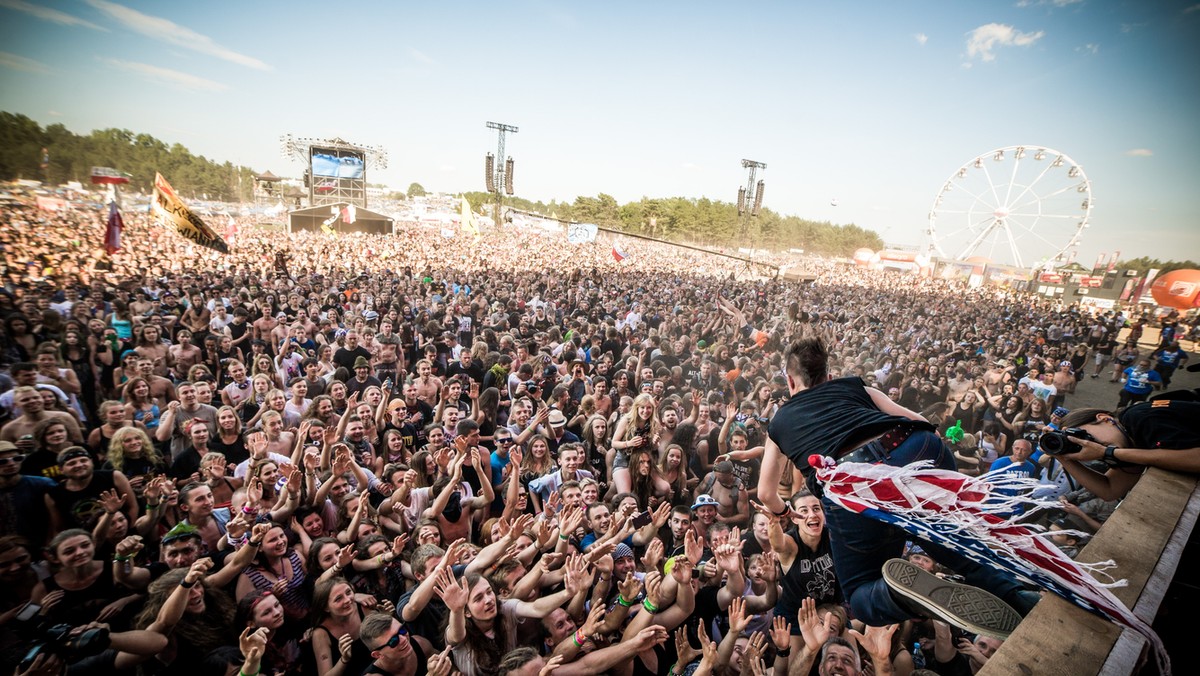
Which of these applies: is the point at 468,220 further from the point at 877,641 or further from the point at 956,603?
the point at 956,603

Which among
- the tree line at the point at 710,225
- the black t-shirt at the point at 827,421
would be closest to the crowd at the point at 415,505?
the black t-shirt at the point at 827,421

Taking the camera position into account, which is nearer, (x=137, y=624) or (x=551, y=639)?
(x=137, y=624)

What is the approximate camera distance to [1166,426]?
200 centimetres

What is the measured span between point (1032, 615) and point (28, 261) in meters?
18.0

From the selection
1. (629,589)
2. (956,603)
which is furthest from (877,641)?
(629,589)

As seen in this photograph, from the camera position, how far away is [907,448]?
1.94 m

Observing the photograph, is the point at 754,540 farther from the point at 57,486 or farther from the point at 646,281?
the point at 646,281

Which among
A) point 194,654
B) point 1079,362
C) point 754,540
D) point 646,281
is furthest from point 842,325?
point 194,654

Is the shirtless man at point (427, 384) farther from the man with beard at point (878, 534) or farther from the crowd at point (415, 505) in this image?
the man with beard at point (878, 534)

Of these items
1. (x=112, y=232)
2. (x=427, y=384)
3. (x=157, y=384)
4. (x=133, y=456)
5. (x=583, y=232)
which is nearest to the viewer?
(x=133, y=456)

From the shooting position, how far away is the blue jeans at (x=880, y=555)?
191 cm

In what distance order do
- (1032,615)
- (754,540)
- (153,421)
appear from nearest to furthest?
(1032,615), (754,540), (153,421)

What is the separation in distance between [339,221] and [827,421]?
1489 inches

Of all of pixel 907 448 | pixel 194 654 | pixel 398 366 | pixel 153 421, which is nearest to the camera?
pixel 907 448
